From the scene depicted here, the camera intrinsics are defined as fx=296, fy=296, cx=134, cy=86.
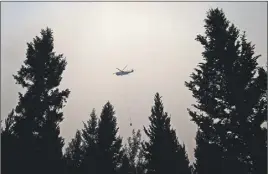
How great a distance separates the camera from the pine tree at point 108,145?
25.1 meters

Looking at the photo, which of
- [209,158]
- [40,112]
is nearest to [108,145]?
[40,112]

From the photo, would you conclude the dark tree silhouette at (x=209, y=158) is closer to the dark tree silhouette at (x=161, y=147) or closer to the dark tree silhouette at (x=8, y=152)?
the dark tree silhouette at (x=161, y=147)

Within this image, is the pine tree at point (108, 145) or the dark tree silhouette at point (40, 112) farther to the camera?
the pine tree at point (108, 145)

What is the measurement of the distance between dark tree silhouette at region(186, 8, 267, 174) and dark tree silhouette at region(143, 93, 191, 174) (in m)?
7.18

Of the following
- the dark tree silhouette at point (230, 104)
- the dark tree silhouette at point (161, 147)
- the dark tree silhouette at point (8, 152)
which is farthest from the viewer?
the dark tree silhouette at point (161, 147)

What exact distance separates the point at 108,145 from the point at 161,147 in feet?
15.9

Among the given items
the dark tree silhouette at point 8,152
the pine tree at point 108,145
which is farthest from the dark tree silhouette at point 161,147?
the dark tree silhouette at point 8,152

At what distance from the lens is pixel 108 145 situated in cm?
2627

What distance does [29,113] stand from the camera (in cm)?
2084

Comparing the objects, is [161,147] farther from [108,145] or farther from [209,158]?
[209,158]

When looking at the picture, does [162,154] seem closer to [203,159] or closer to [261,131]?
[203,159]

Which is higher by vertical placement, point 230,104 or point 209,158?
point 230,104

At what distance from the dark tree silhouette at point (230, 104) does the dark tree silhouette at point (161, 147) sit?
7.18 m

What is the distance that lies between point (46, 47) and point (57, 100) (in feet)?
15.4
